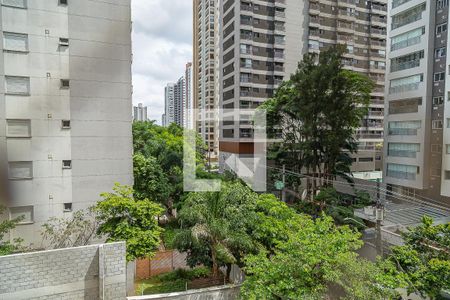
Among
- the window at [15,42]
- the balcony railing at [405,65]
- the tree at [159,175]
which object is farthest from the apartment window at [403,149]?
the window at [15,42]

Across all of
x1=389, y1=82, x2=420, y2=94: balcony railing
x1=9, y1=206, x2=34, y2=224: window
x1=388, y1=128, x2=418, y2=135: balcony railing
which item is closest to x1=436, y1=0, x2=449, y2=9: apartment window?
x1=389, y1=82, x2=420, y2=94: balcony railing

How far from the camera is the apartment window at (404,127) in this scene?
1674 cm

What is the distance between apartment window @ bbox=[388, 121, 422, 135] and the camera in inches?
659

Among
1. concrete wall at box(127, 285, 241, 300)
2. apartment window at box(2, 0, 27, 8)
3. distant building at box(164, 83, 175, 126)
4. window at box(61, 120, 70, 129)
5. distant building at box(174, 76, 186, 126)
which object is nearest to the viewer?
concrete wall at box(127, 285, 241, 300)

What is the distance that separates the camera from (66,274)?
6.21 meters

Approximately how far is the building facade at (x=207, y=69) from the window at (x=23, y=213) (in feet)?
107

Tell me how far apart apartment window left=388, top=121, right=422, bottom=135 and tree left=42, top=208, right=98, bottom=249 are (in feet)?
58.2

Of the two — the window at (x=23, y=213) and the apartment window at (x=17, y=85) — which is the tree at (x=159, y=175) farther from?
the apartment window at (x=17, y=85)

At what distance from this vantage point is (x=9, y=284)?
5.77 metres

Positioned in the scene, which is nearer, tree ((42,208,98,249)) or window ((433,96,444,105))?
tree ((42,208,98,249))

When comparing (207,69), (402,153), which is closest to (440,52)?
(402,153)

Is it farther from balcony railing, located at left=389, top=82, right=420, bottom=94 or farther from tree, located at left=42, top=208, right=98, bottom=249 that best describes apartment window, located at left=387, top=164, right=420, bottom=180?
tree, located at left=42, top=208, right=98, bottom=249

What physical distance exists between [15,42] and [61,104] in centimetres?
216

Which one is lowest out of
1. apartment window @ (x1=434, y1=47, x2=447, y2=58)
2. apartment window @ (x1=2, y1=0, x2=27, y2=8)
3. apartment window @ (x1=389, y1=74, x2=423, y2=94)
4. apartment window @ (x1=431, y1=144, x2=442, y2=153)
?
apartment window @ (x1=431, y1=144, x2=442, y2=153)
